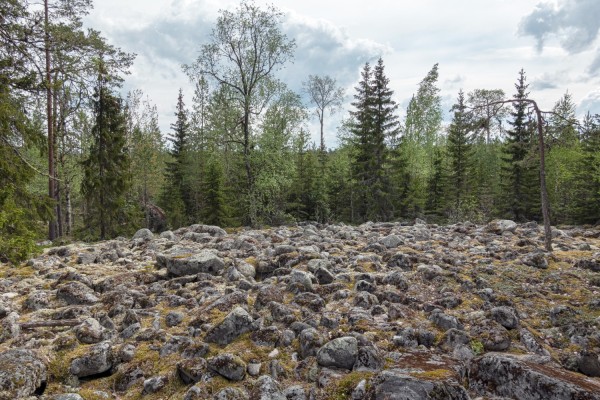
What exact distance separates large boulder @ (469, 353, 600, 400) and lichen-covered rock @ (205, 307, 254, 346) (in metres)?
2.82

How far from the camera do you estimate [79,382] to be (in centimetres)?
418

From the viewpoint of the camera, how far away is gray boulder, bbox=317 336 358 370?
4242 mm

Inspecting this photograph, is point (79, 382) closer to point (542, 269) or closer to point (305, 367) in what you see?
point (305, 367)

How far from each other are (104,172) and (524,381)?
2157cm

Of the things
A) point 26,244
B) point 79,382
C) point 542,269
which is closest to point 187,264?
point 26,244

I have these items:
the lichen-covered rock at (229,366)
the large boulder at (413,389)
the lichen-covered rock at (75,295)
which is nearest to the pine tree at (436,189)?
the lichen-covered rock at (75,295)

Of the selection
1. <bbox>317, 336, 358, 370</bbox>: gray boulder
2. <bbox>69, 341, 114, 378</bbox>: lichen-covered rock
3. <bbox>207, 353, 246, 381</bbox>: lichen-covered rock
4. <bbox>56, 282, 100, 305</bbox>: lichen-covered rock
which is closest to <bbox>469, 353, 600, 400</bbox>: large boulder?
<bbox>317, 336, 358, 370</bbox>: gray boulder

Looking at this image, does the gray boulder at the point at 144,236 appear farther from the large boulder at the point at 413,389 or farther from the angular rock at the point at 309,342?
the large boulder at the point at 413,389

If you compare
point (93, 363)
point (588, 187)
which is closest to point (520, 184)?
point (588, 187)

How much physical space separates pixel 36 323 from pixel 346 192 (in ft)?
102

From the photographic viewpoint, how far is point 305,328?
507cm

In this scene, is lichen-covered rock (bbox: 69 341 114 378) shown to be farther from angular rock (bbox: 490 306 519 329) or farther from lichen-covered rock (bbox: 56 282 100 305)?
angular rock (bbox: 490 306 519 329)

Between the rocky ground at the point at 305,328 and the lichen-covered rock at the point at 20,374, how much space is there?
0.04 ft

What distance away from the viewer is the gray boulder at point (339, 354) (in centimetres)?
424
